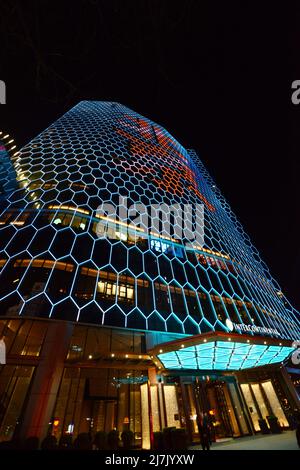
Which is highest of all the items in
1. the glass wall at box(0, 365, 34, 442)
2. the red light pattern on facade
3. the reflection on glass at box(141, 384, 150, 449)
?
the red light pattern on facade

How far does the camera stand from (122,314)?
781 cm

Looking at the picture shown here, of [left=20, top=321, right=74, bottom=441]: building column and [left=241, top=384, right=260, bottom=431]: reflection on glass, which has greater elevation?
[left=20, top=321, right=74, bottom=441]: building column

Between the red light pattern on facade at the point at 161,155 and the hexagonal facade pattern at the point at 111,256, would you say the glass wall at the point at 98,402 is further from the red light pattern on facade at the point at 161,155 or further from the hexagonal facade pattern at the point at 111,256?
the red light pattern on facade at the point at 161,155

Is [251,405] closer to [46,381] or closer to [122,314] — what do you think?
[122,314]

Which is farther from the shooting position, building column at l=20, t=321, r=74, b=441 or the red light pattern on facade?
the red light pattern on facade

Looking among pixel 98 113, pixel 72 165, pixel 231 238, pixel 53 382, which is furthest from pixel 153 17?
pixel 98 113

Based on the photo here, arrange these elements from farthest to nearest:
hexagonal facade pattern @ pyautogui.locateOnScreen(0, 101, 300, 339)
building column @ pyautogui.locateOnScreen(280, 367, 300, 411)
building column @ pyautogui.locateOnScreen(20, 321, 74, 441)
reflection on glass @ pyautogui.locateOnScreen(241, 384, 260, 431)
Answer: building column @ pyautogui.locateOnScreen(280, 367, 300, 411) → reflection on glass @ pyautogui.locateOnScreen(241, 384, 260, 431) → hexagonal facade pattern @ pyautogui.locateOnScreen(0, 101, 300, 339) → building column @ pyautogui.locateOnScreen(20, 321, 74, 441)

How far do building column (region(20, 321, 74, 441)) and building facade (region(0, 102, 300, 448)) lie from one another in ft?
0.09

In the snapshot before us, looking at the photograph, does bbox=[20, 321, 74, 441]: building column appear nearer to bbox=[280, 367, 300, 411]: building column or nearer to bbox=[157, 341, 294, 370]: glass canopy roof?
bbox=[157, 341, 294, 370]: glass canopy roof

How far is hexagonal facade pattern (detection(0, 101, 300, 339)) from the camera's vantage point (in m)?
7.50

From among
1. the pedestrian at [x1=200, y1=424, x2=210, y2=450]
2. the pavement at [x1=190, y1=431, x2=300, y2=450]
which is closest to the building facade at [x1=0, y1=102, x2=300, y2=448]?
the pedestrian at [x1=200, y1=424, x2=210, y2=450]

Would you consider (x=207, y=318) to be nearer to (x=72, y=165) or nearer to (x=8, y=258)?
(x=8, y=258)

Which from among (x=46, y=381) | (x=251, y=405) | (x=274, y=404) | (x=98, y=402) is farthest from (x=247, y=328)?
(x=46, y=381)
